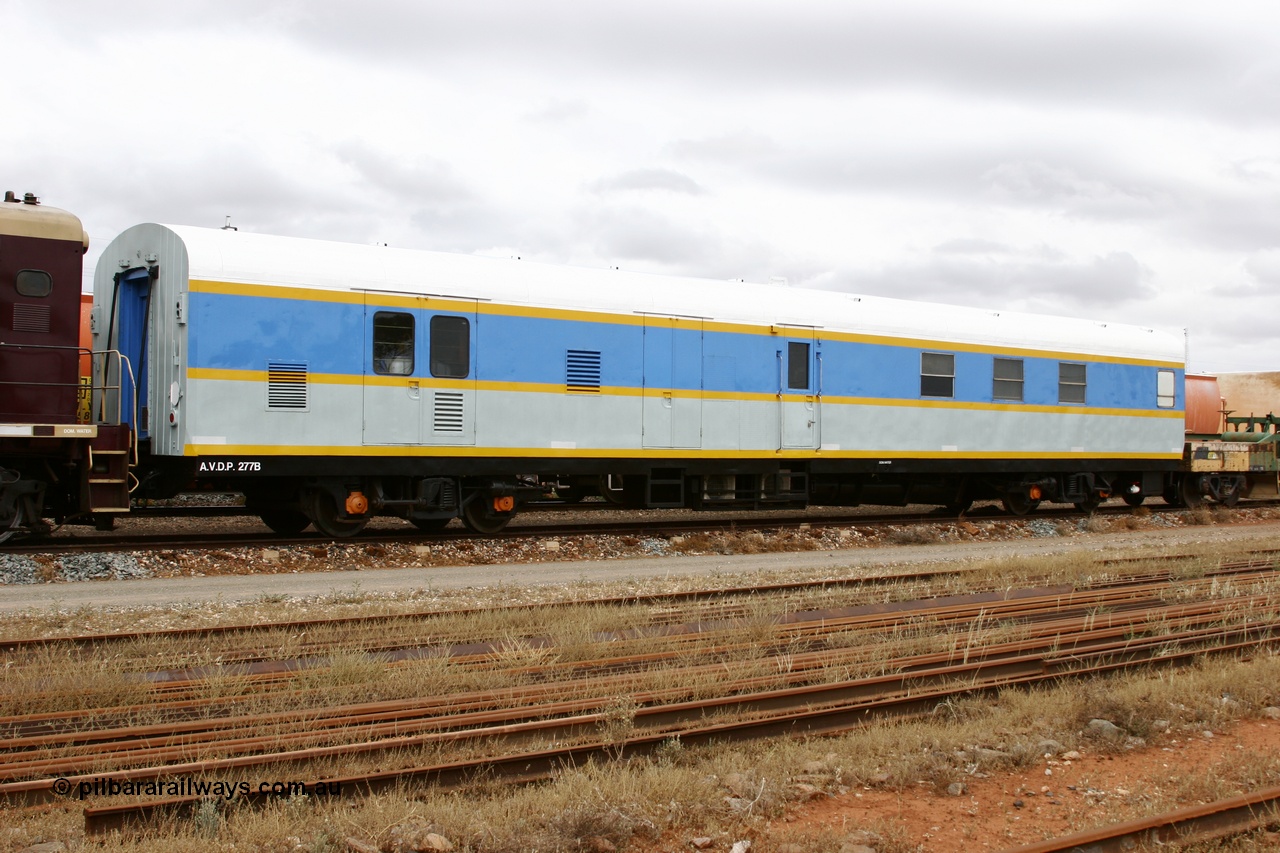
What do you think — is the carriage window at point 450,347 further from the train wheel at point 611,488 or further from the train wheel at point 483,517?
the train wheel at point 611,488

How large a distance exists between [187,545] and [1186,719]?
1121 centimetres

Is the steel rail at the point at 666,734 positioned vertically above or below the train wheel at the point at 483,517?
below

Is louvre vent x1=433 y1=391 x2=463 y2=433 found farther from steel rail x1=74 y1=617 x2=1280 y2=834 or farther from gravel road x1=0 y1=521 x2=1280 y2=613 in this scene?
steel rail x1=74 y1=617 x2=1280 y2=834

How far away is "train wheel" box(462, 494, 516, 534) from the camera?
15.6 metres

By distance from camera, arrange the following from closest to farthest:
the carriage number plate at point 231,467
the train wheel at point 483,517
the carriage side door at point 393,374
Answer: the carriage number plate at point 231,467 < the carriage side door at point 393,374 < the train wheel at point 483,517

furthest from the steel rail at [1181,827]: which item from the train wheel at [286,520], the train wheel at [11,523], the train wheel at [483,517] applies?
the train wheel at [286,520]

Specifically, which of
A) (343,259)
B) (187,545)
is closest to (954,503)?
(343,259)

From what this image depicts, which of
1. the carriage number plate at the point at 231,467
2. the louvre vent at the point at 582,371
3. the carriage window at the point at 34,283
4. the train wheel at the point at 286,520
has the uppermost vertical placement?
the carriage window at the point at 34,283

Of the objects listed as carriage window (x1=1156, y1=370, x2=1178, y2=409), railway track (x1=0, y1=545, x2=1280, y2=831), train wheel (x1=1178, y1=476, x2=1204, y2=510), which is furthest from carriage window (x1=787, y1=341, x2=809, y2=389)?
train wheel (x1=1178, y1=476, x2=1204, y2=510)

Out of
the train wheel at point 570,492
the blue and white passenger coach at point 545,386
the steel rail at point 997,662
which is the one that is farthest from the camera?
the train wheel at point 570,492

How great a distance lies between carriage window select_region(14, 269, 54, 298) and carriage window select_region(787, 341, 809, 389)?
10.3 m

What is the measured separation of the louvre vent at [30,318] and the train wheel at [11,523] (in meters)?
2.03

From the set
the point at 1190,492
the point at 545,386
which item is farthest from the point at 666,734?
the point at 1190,492

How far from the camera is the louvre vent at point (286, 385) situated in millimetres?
13227
